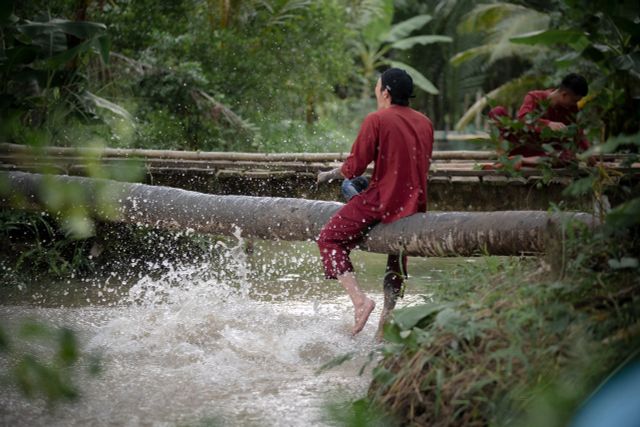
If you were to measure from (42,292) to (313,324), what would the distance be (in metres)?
2.42

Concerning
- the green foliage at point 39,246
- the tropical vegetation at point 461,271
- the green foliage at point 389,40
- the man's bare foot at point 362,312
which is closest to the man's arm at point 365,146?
the man's bare foot at point 362,312

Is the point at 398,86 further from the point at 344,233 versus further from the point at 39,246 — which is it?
the point at 39,246

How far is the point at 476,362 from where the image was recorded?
10.4ft

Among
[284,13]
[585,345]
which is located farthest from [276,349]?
[284,13]

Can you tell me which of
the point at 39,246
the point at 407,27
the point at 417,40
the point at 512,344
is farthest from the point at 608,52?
the point at 407,27

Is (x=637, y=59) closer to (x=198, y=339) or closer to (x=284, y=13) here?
(x=198, y=339)

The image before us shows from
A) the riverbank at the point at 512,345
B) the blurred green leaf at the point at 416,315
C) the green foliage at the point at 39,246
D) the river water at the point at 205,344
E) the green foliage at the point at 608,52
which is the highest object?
the green foliage at the point at 608,52

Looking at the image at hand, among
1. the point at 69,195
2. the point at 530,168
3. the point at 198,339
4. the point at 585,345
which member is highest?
the point at 69,195

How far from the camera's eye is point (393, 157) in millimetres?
4898

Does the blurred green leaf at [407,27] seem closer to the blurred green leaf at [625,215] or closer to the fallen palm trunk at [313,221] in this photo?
the fallen palm trunk at [313,221]

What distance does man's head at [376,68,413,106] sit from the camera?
496cm

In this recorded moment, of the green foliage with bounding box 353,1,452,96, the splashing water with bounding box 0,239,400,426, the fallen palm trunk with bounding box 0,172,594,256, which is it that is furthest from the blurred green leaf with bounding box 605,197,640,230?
the green foliage with bounding box 353,1,452,96

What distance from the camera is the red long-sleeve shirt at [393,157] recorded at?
489 cm

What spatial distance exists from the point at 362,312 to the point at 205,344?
3.10 ft
